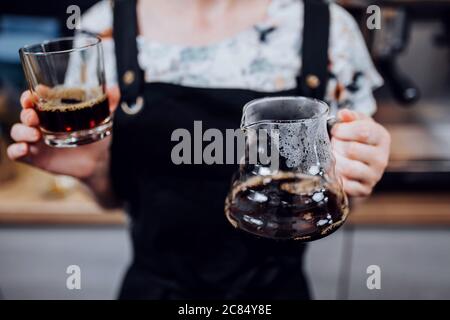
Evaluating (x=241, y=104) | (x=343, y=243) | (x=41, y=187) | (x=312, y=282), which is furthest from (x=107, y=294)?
(x=241, y=104)

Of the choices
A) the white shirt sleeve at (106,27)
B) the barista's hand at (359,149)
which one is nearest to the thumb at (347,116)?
the barista's hand at (359,149)

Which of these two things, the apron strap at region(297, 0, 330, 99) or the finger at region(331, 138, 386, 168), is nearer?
the finger at region(331, 138, 386, 168)

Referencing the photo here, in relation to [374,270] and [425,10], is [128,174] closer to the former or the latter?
[374,270]

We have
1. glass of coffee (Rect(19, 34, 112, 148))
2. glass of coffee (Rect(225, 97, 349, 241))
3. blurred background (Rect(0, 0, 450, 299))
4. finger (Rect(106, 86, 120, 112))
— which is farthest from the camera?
blurred background (Rect(0, 0, 450, 299))

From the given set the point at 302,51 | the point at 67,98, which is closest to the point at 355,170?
the point at 302,51

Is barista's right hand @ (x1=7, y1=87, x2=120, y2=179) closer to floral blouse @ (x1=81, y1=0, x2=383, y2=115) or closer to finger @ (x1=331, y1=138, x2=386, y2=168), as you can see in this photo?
floral blouse @ (x1=81, y1=0, x2=383, y2=115)

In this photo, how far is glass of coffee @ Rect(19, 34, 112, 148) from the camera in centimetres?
72

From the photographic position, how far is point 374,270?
1532 mm

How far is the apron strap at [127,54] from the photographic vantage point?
0.95m

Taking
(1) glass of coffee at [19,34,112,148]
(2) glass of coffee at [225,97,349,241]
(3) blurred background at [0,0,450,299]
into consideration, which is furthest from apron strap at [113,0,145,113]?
(3) blurred background at [0,0,450,299]

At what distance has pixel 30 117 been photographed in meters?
0.73

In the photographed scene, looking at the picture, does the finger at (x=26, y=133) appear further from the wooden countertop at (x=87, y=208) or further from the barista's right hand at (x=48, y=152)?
the wooden countertop at (x=87, y=208)

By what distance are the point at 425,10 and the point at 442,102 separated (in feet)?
0.93

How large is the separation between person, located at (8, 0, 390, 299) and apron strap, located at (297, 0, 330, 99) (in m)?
0.02
